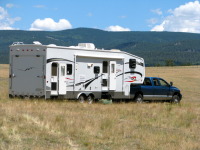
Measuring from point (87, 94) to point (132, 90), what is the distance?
10.1ft

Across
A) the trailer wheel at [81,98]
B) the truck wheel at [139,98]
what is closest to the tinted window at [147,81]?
the truck wheel at [139,98]

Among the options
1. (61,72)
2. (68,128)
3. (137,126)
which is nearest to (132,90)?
(61,72)

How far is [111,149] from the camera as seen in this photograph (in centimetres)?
953

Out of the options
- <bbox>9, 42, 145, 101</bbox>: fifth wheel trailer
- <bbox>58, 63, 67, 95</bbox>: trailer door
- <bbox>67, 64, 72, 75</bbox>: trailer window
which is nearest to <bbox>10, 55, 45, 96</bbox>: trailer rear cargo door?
<bbox>9, 42, 145, 101</bbox>: fifth wheel trailer

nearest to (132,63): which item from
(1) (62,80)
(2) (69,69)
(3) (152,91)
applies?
(3) (152,91)

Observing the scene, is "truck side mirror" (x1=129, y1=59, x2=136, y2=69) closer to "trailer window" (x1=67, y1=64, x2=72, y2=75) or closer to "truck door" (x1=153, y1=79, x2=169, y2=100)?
"truck door" (x1=153, y1=79, x2=169, y2=100)

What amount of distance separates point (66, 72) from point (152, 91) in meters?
5.78

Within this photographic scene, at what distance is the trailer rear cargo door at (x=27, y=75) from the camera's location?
19.5 metres

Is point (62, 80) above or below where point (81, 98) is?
above

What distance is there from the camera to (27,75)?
19.9 meters

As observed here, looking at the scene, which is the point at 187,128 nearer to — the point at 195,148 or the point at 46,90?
the point at 195,148

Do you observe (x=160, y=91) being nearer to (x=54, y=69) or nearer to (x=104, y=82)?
(x=104, y=82)

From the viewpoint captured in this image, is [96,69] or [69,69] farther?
[96,69]

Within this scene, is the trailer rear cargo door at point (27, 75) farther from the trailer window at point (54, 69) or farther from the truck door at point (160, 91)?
the truck door at point (160, 91)
